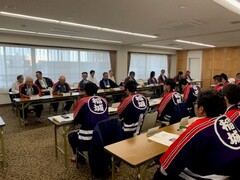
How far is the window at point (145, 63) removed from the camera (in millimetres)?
10230

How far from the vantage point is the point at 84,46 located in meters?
7.95

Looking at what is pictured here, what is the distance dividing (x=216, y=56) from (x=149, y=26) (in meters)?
7.40

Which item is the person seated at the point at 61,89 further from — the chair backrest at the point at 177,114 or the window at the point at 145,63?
the window at the point at 145,63

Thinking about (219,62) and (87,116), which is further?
(219,62)

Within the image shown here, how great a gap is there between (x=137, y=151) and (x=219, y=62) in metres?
10.6

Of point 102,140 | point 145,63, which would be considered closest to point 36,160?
point 102,140

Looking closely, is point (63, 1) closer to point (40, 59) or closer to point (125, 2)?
point (125, 2)

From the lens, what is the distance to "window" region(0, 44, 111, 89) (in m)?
6.57

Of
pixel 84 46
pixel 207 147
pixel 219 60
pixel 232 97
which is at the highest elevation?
pixel 84 46

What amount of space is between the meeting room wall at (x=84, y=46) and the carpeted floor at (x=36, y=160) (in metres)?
3.48

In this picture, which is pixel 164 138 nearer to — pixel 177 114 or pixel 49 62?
pixel 177 114

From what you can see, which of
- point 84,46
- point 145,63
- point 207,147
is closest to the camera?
point 207,147

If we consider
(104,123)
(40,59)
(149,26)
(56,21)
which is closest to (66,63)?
(40,59)

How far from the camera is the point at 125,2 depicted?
10.1 feet
